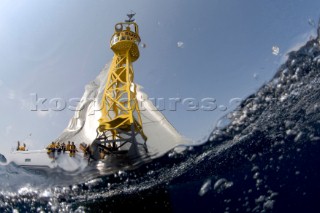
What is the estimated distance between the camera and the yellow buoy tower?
11109mm

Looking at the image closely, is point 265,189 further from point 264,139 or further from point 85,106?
point 85,106

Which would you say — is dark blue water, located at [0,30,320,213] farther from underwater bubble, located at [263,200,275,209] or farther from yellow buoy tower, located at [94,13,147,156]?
underwater bubble, located at [263,200,275,209]

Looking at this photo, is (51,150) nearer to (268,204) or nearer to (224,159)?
(224,159)

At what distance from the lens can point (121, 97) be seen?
A: 13.0 metres

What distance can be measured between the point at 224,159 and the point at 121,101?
833 centimetres

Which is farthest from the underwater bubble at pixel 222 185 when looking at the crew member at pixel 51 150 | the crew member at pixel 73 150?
the crew member at pixel 51 150

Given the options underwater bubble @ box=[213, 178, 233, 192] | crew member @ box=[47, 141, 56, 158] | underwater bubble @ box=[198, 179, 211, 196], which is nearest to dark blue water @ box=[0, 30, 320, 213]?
underwater bubble @ box=[198, 179, 211, 196]

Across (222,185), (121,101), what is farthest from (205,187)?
(121,101)

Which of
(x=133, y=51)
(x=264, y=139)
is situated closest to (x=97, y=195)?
(x=133, y=51)

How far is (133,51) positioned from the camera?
15.4 meters

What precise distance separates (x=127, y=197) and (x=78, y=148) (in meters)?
5.92

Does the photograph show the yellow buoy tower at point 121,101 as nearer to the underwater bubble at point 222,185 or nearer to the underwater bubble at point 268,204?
the underwater bubble at point 222,185

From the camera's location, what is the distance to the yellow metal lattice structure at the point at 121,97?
36.9 ft

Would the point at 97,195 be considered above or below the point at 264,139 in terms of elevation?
below
